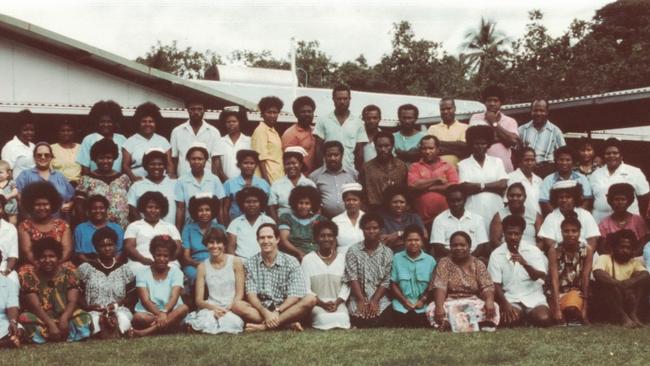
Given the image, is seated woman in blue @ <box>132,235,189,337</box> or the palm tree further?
the palm tree

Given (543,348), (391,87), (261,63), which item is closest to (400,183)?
(543,348)

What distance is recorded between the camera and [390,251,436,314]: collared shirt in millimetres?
8969

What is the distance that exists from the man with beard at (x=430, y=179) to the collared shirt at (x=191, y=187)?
2266 mm

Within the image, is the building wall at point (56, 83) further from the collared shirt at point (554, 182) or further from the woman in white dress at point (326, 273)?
the collared shirt at point (554, 182)

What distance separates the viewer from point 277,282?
347 inches

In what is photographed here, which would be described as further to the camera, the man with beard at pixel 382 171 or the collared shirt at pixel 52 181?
the man with beard at pixel 382 171

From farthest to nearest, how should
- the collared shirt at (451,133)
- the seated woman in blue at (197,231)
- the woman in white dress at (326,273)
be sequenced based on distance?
the collared shirt at (451,133) < the seated woman in blue at (197,231) < the woman in white dress at (326,273)

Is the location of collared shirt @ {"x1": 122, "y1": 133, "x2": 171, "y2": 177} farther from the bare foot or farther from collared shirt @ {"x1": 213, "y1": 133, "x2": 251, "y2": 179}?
the bare foot

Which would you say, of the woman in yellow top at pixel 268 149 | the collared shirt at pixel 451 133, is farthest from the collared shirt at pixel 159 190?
the collared shirt at pixel 451 133

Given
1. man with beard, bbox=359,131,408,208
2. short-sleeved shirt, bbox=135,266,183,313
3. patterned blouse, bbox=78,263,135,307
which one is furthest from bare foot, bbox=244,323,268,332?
man with beard, bbox=359,131,408,208

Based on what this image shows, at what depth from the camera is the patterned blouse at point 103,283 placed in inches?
331

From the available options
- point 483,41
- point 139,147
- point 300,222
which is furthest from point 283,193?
point 483,41

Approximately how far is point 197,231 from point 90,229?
1.15 metres

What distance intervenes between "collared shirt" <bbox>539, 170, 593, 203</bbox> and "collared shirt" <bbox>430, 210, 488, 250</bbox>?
0.94 m
